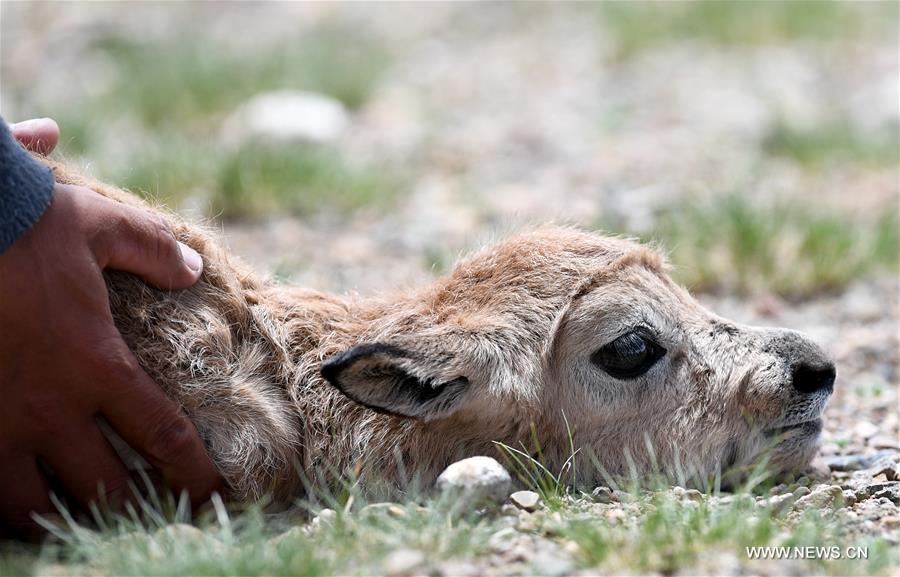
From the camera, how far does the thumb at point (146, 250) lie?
14.8ft

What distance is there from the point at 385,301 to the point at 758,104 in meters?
8.92

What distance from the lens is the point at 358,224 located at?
9.62m

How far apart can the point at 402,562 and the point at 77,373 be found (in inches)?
59.0

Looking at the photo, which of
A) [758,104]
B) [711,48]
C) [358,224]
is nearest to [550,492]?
[358,224]

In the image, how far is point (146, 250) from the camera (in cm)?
463

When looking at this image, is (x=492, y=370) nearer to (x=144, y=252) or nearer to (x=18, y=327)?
(x=144, y=252)

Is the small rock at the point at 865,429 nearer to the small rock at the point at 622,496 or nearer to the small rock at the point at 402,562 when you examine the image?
the small rock at the point at 622,496

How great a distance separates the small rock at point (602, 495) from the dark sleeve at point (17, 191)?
2.43m

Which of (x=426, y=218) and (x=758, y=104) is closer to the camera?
(x=426, y=218)

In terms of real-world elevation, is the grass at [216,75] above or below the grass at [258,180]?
above

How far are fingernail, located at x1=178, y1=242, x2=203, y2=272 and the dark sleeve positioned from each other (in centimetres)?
67

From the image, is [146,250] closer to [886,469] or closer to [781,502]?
[781,502]

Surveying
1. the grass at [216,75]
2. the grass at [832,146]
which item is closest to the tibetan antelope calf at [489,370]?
the grass at [832,146]

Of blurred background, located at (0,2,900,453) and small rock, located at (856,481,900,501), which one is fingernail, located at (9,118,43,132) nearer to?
blurred background, located at (0,2,900,453)
